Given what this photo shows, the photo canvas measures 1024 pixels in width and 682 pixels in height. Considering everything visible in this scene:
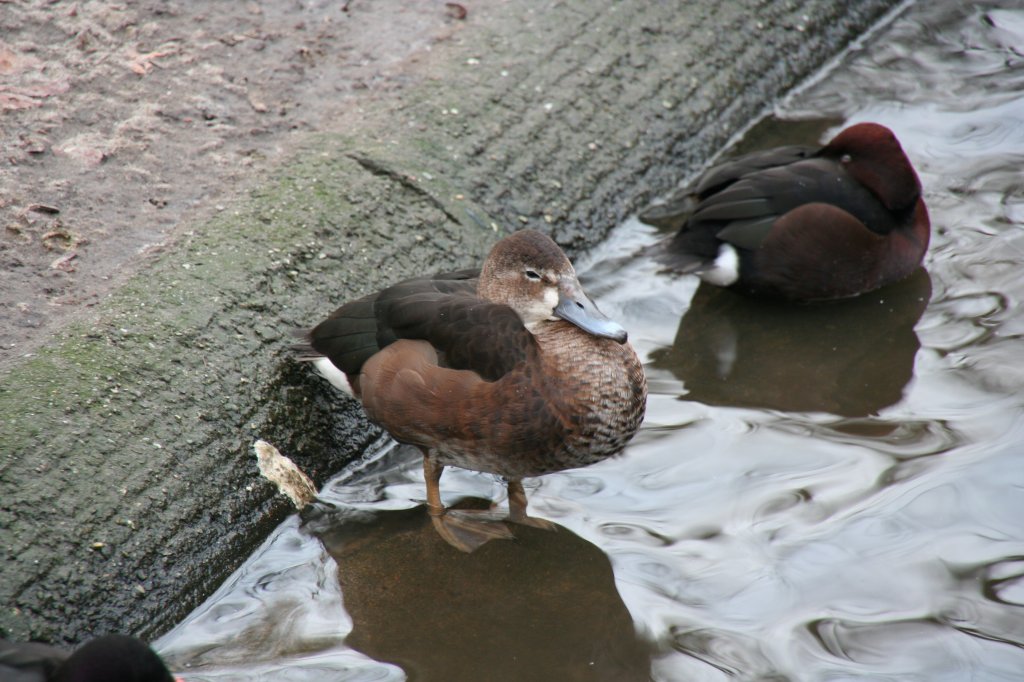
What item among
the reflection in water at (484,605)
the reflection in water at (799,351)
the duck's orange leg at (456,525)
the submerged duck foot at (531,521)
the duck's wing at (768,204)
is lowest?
the reflection in water at (484,605)

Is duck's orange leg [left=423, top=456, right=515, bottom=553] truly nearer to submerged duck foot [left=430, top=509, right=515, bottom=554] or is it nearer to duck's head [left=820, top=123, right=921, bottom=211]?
submerged duck foot [left=430, top=509, right=515, bottom=554]

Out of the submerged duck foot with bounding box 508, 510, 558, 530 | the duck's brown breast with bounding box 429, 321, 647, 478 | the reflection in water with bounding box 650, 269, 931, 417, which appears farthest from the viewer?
the reflection in water with bounding box 650, 269, 931, 417

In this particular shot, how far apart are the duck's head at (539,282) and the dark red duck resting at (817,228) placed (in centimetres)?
119

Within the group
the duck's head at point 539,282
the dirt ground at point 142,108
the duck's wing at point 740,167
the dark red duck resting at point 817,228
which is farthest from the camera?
the duck's wing at point 740,167

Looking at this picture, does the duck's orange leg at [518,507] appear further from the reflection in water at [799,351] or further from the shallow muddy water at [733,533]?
the reflection in water at [799,351]

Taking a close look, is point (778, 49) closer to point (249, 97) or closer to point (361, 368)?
point (249, 97)

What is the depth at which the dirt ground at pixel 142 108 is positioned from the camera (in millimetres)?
4230

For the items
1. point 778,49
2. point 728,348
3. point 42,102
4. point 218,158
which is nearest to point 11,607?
point 218,158

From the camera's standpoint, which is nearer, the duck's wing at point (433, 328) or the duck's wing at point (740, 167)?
the duck's wing at point (433, 328)

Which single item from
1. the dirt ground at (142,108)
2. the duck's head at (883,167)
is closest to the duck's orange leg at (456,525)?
the dirt ground at (142,108)

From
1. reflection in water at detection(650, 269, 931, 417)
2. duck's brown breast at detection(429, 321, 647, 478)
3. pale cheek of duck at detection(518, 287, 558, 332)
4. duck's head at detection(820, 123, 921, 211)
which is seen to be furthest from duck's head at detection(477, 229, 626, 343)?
duck's head at detection(820, 123, 921, 211)

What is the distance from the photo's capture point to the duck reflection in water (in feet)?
10.9

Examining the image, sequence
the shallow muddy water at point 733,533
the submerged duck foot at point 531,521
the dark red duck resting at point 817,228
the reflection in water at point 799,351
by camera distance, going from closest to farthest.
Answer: the shallow muddy water at point 733,533 → the submerged duck foot at point 531,521 → the reflection in water at point 799,351 → the dark red duck resting at point 817,228

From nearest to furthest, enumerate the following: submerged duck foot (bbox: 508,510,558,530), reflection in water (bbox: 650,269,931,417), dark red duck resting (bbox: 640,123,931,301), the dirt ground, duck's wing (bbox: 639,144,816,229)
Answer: submerged duck foot (bbox: 508,510,558,530)
the dirt ground
reflection in water (bbox: 650,269,931,417)
dark red duck resting (bbox: 640,123,931,301)
duck's wing (bbox: 639,144,816,229)
